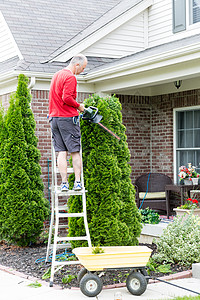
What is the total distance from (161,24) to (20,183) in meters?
5.40

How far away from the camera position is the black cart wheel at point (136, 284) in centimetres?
538

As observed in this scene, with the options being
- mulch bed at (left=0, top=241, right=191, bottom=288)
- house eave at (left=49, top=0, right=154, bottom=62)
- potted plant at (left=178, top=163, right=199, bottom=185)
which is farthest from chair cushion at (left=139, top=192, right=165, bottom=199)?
house eave at (left=49, top=0, right=154, bottom=62)

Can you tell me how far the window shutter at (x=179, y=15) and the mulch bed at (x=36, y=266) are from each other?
16.5ft

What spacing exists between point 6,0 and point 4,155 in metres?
5.37

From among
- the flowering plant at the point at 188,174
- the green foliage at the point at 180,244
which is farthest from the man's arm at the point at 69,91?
the flowering plant at the point at 188,174

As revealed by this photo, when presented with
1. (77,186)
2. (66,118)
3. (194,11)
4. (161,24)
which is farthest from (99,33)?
(77,186)

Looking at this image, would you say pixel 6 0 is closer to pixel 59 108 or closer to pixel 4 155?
pixel 4 155

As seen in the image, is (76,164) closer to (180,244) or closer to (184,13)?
(180,244)

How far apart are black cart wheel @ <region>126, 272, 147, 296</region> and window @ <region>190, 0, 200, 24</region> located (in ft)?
21.3

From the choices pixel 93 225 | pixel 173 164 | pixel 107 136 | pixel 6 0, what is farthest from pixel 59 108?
pixel 6 0

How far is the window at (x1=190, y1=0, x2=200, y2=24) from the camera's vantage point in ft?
33.4

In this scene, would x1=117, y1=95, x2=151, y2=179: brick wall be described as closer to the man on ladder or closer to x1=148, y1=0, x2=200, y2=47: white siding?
x1=148, y1=0, x2=200, y2=47: white siding

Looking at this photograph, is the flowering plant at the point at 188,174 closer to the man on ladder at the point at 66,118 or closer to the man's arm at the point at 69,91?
the man on ladder at the point at 66,118

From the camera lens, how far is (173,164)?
1046 centimetres
